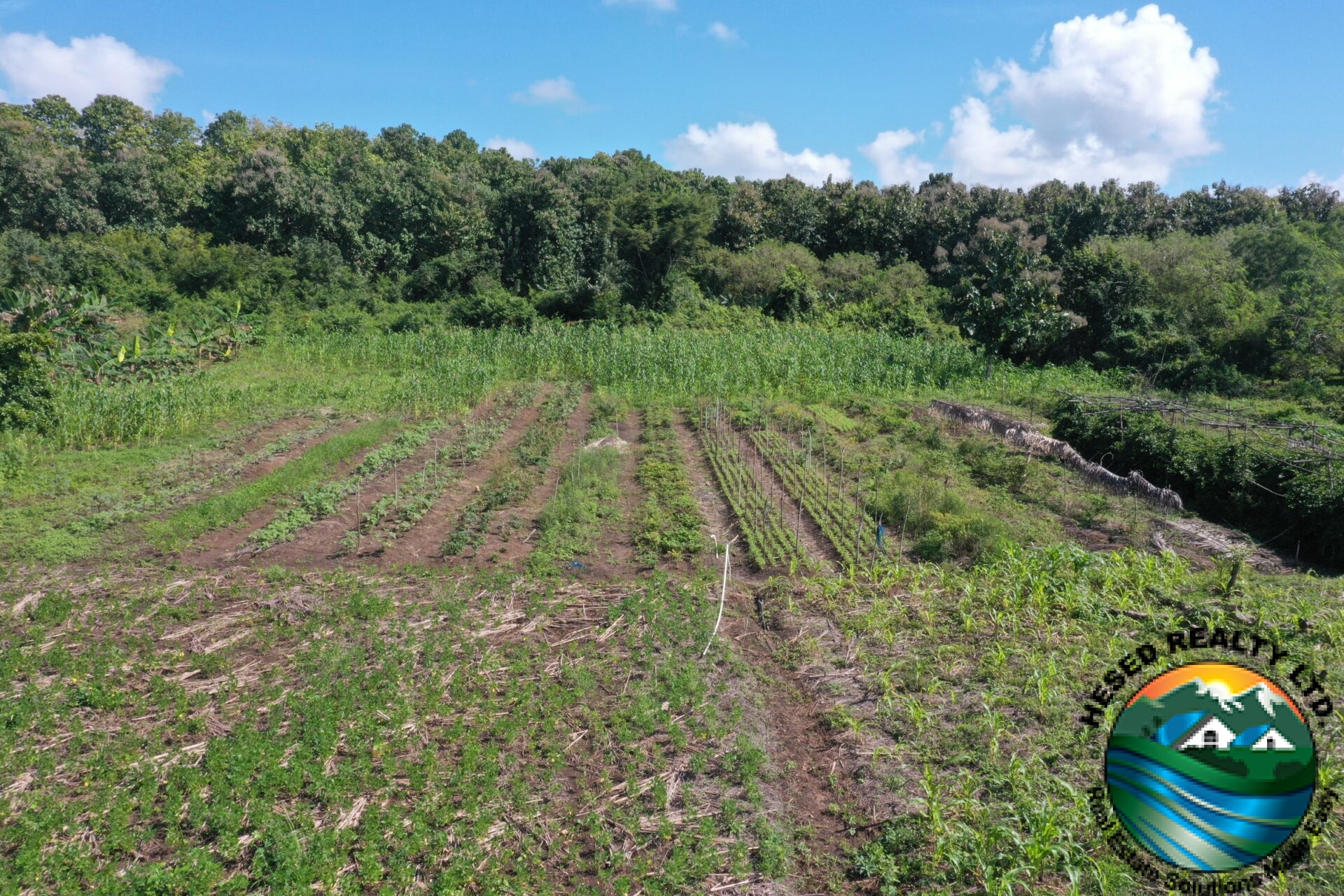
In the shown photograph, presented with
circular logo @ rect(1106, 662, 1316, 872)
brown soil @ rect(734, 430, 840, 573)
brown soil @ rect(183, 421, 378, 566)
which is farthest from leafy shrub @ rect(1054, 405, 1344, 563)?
brown soil @ rect(183, 421, 378, 566)

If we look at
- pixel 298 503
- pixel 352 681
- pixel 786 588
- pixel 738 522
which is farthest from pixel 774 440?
pixel 352 681

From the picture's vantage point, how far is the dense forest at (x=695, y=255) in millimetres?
23406

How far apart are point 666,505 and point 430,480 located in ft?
13.3

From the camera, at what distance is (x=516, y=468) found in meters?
13.3

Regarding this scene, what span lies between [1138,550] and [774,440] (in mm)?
6941

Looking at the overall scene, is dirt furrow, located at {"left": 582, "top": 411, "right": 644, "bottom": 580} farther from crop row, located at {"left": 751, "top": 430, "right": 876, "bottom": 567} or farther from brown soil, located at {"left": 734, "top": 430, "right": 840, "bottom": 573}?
crop row, located at {"left": 751, "top": 430, "right": 876, "bottom": 567}

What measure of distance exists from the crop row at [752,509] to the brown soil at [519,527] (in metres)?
2.79

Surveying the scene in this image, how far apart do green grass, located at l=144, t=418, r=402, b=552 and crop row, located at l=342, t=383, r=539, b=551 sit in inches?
55.9

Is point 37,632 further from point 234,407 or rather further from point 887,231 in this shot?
point 887,231

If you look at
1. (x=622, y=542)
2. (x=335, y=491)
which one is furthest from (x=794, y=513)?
(x=335, y=491)

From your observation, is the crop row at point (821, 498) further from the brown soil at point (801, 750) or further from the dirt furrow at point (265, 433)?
the dirt furrow at point (265, 433)

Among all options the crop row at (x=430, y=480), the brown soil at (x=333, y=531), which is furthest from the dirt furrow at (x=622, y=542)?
the brown soil at (x=333, y=531)

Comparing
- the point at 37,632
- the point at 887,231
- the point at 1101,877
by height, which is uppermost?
the point at 887,231

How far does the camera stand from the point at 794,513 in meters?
11.7
